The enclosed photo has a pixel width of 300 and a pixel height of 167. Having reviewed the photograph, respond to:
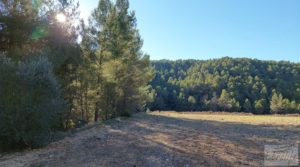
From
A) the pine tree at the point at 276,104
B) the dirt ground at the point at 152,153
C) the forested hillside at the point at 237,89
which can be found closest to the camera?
the dirt ground at the point at 152,153

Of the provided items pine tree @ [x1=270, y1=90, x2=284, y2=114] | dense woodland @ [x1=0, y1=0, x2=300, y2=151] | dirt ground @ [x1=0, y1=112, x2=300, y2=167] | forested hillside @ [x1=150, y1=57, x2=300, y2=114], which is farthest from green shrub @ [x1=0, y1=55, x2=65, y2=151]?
pine tree @ [x1=270, y1=90, x2=284, y2=114]

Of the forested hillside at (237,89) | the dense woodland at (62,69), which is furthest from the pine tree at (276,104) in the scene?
the dense woodland at (62,69)

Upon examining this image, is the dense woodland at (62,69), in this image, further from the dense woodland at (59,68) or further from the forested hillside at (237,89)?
the forested hillside at (237,89)

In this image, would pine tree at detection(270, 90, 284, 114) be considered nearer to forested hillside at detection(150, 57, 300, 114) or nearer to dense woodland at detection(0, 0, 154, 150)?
forested hillside at detection(150, 57, 300, 114)

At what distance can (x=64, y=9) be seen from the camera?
70.2ft

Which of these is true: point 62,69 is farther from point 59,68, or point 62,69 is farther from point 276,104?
point 276,104

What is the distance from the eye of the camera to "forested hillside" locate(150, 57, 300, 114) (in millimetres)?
81938

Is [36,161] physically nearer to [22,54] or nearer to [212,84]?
[22,54]

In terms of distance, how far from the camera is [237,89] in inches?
3556

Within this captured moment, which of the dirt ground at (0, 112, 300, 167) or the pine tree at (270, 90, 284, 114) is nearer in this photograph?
the dirt ground at (0, 112, 300, 167)

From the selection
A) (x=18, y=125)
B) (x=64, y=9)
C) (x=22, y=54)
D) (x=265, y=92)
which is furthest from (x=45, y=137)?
(x=265, y=92)

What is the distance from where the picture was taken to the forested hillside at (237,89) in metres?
81.9

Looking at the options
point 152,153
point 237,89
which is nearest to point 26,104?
point 152,153

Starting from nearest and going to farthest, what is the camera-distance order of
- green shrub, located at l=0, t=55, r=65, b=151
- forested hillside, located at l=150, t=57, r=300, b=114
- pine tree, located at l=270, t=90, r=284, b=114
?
green shrub, located at l=0, t=55, r=65, b=151, pine tree, located at l=270, t=90, r=284, b=114, forested hillside, located at l=150, t=57, r=300, b=114
